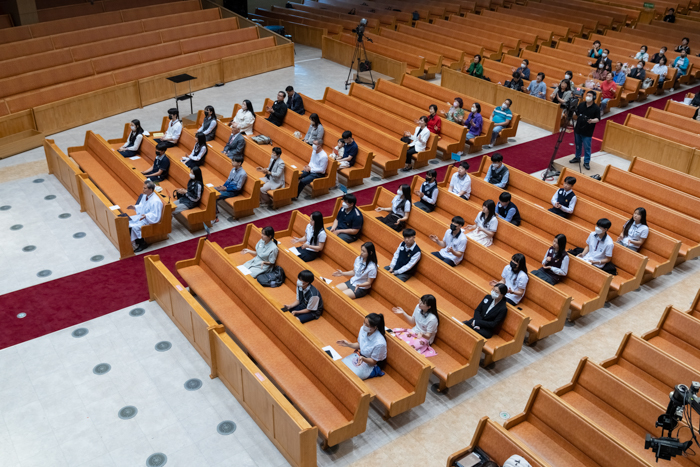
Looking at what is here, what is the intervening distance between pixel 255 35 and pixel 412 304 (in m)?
12.0

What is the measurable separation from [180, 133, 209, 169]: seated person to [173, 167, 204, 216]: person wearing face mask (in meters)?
1.24

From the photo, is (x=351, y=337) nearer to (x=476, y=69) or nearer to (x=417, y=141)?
(x=417, y=141)

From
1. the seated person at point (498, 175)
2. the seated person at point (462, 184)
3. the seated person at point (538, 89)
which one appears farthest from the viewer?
the seated person at point (538, 89)

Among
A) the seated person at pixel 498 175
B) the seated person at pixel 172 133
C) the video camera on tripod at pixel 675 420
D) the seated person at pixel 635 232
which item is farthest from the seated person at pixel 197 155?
the video camera on tripod at pixel 675 420

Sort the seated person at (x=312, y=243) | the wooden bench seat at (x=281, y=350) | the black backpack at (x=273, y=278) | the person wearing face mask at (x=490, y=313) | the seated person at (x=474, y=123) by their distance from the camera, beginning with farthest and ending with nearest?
the seated person at (x=474, y=123) → the seated person at (x=312, y=243) → the black backpack at (x=273, y=278) → the person wearing face mask at (x=490, y=313) → the wooden bench seat at (x=281, y=350)

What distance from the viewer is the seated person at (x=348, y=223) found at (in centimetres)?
802

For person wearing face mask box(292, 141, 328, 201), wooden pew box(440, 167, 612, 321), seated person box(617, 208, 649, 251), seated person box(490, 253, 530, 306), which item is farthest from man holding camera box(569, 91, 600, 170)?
seated person box(490, 253, 530, 306)

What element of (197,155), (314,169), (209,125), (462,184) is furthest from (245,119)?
(462,184)

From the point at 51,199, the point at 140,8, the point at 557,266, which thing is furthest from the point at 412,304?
the point at 140,8

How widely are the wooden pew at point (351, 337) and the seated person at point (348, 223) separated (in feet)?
2.22

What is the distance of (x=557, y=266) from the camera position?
724 centimetres

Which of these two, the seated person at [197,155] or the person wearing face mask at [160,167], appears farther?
the seated person at [197,155]

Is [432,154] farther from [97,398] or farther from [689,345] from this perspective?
[97,398]

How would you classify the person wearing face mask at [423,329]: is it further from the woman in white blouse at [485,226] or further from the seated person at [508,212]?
the seated person at [508,212]
